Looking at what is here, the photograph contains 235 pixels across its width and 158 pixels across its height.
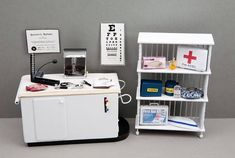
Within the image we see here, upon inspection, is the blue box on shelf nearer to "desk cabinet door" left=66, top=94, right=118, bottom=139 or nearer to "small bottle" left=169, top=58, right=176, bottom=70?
"small bottle" left=169, top=58, right=176, bottom=70

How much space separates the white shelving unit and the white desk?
271 mm

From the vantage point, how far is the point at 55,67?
9.59ft

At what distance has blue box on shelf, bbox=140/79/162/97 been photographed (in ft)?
8.71

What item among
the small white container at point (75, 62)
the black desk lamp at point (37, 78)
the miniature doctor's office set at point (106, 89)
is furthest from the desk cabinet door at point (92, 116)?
the small white container at point (75, 62)

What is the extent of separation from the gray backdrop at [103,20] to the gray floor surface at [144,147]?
20.0 inches

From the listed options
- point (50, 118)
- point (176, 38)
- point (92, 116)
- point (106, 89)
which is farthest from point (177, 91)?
point (50, 118)

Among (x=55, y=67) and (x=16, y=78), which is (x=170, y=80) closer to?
(x=55, y=67)

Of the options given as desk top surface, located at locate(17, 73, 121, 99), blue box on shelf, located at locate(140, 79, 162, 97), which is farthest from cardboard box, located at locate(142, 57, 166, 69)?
desk top surface, located at locate(17, 73, 121, 99)

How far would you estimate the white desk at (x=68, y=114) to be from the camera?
8.13 ft

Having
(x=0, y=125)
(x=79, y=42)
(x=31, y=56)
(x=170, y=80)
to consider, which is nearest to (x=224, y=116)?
(x=170, y=80)

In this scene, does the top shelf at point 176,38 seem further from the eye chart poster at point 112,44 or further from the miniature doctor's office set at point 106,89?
the eye chart poster at point 112,44

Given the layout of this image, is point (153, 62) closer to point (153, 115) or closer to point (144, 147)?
point (153, 115)

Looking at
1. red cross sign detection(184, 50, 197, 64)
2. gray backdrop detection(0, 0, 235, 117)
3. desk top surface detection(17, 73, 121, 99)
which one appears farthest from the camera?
gray backdrop detection(0, 0, 235, 117)

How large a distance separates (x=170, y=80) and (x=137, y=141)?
22.5 inches
